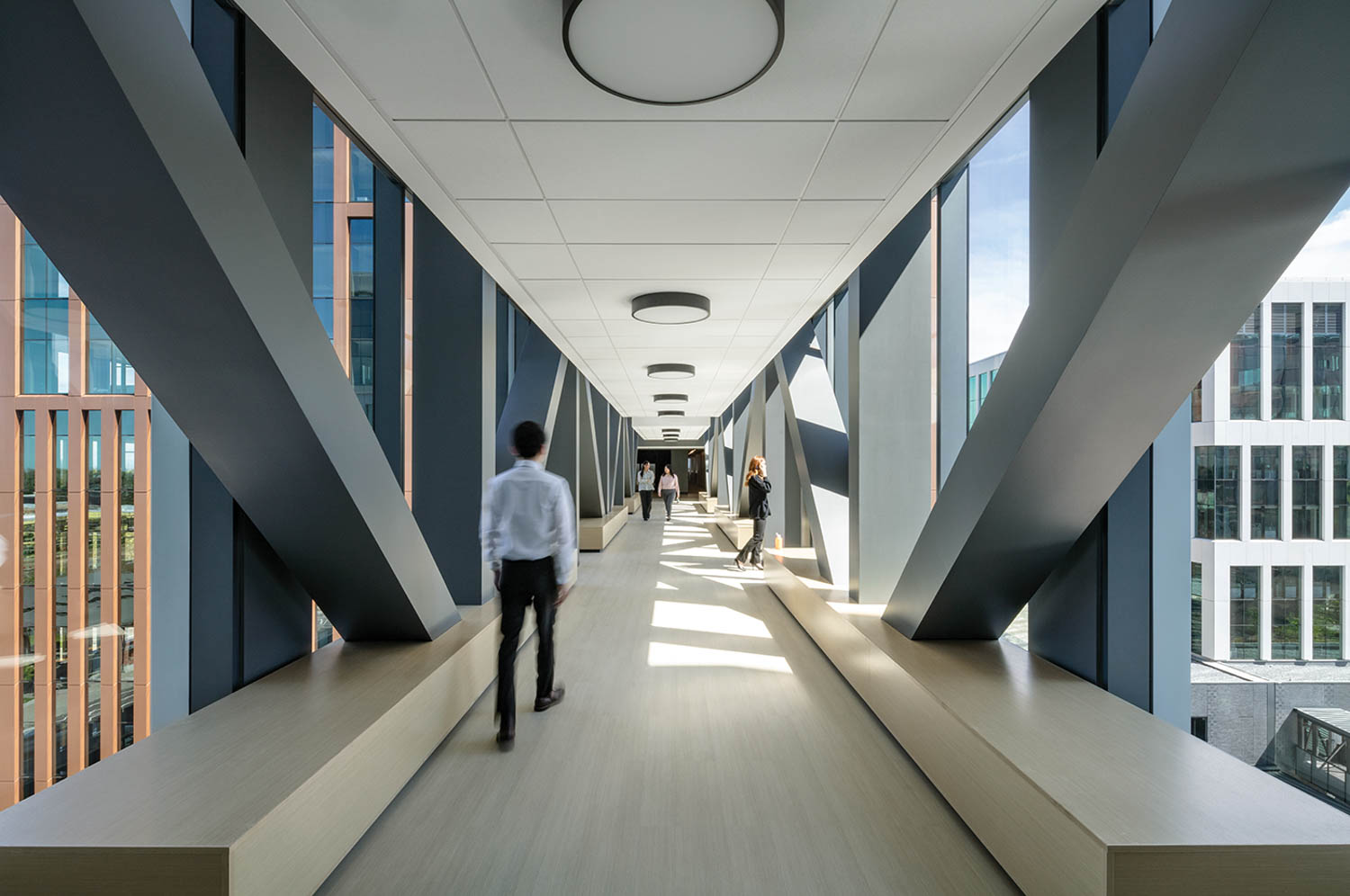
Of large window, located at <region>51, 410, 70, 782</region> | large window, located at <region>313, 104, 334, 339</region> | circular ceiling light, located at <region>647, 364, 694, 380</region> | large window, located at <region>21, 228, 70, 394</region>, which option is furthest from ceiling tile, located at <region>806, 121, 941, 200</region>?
circular ceiling light, located at <region>647, 364, 694, 380</region>

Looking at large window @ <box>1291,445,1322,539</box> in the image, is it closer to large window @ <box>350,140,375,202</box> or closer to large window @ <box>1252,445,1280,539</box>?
large window @ <box>1252,445,1280,539</box>

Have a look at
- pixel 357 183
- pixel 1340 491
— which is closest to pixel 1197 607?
pixel 1340 491

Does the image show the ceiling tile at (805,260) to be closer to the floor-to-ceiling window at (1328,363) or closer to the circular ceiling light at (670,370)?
the floor-to-ceiling window at (1328,363)

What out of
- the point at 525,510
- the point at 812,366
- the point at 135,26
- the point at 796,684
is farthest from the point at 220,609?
the point at 812,366

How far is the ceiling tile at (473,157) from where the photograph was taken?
128 inches

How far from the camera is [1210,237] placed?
2139mm

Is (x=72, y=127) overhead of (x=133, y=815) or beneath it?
overhead

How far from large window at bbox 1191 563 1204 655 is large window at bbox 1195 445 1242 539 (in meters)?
0.15

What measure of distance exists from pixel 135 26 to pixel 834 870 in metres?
3.58

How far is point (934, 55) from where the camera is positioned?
268 cm

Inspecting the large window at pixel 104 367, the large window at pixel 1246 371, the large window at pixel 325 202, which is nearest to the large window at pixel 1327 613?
the large window at pixel 1246 371

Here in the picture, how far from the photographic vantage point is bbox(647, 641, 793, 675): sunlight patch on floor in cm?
547

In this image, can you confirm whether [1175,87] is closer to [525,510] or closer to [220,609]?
[525,510]

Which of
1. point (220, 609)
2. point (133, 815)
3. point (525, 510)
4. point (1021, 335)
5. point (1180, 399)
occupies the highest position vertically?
point (1021, 335)
